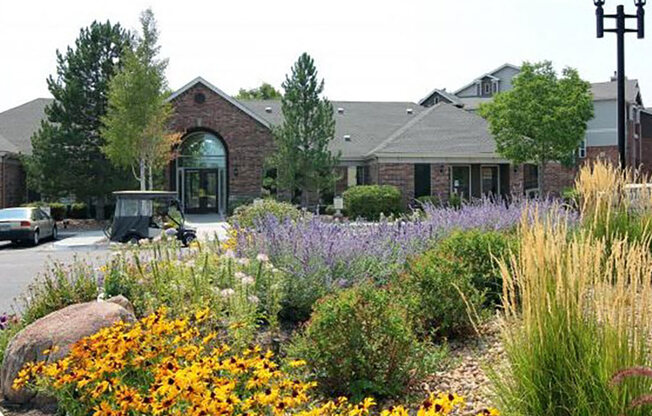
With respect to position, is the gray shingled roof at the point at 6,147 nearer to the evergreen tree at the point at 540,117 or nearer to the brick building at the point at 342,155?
the brick building at the point at 342,155

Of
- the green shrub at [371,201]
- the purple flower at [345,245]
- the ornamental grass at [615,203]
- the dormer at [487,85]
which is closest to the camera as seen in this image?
the purple flower at [345,245]

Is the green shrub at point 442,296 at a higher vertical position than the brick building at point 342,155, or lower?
lower

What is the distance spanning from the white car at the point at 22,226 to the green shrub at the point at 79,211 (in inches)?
299

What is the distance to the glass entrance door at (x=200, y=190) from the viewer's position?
33156mm

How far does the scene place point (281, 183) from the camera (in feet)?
91.4

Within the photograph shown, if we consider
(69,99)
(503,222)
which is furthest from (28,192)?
(503,222)

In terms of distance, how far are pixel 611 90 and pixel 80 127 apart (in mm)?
35269

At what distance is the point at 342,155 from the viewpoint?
32.1m

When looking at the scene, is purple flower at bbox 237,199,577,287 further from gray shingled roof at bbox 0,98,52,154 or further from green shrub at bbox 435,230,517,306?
gray shingled roof at bbox 0,98,52,154

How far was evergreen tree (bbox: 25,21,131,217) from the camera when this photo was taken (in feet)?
92.1

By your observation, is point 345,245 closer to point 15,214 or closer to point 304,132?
point 15,214

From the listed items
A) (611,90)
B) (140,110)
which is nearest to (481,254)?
(140,110)

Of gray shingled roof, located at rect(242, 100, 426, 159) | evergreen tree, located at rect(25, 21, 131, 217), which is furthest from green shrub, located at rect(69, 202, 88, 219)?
gray shingled roof, located at rect(242, 100, 426, 159)

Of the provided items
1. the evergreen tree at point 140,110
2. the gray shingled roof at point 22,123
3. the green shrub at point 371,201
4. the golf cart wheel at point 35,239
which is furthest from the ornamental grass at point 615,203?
the gray shingled roof at point 22,123
